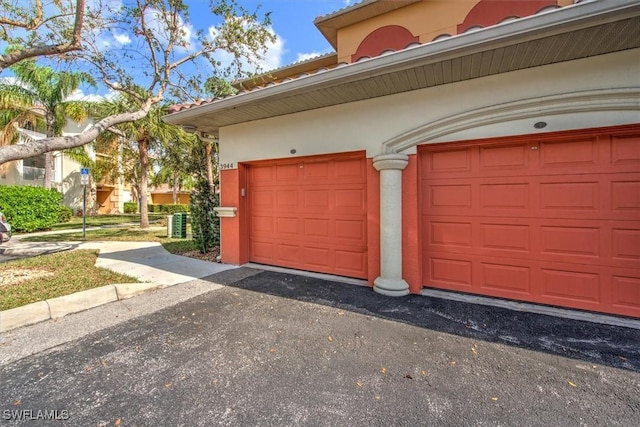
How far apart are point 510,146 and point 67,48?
750 centimetres

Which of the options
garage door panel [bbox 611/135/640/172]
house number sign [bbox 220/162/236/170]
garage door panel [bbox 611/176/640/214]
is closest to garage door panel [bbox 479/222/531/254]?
garage door panel [bbox 611/176/640/214]

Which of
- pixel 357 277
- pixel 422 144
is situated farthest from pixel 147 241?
pixel 422 144

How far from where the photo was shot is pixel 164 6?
646 centimetres

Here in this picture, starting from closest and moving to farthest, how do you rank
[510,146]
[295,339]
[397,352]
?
[397,352] < [295,339] < [510,146]

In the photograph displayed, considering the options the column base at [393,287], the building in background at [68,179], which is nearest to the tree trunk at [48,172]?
the building in background at [68,179]

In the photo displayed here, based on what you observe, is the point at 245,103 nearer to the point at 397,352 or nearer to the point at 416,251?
the point at 416,251

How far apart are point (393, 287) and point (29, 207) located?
16271 millimetres

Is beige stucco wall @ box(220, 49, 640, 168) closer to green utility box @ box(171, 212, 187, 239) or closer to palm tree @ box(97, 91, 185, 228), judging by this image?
green utility box @ box(171, 212, 187, 239)

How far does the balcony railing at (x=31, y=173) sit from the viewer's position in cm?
1758

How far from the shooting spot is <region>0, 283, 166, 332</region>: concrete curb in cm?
343

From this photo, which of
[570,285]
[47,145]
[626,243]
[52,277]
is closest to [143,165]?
[47,145]

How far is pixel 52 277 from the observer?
509 centimetres

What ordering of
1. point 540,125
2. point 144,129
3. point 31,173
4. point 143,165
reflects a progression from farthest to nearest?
1. point 31,173
2. point 143,165
3. point 144,129
4. point 540,125

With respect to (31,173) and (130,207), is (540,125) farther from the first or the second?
(130,207)
